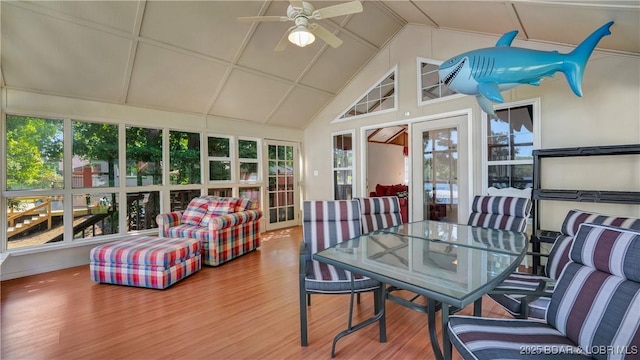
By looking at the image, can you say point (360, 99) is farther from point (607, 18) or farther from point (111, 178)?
point (111, 178)

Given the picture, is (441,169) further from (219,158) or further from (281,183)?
(219,158)

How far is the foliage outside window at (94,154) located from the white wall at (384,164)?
562cm

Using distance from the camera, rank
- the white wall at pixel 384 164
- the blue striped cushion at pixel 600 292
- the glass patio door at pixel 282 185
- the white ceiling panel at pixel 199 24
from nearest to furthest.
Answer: the blue striped cushion at pixel 600 292 → the white ceiling panel at pixel 199 24 → the glass patio door at pixel 282 185 → the white wall at pixel 384 164

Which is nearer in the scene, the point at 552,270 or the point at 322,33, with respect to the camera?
the point at 552,270

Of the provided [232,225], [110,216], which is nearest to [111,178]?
[110,216]

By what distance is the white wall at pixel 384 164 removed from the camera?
800 cm

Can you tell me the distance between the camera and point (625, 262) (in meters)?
1.19

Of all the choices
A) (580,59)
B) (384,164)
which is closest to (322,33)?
(580,59)

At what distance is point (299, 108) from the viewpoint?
19.3ft

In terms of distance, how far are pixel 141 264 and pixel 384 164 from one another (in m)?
6.91

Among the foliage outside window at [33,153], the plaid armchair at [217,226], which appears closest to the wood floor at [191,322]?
the plaid armchair at [217,226]

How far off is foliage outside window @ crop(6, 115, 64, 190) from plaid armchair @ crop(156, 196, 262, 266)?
1.45m

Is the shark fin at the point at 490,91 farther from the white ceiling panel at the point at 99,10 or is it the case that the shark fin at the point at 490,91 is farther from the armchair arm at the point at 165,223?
the armchair arm at the point at 165,223

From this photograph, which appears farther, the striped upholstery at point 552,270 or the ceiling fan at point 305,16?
the ceiling fan at point 305,16
